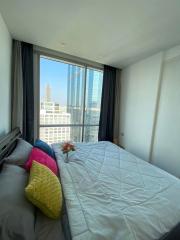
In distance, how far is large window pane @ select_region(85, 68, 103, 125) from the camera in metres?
3.71

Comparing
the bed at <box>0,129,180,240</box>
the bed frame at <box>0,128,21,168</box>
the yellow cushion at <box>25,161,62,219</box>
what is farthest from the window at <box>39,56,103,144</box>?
the yellow cushion at <box>25,161,62,219</box>

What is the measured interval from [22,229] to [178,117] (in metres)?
2.66

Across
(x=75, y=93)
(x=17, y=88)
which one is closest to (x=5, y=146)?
(x=17, y=88)

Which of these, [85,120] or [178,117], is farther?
[85,120]

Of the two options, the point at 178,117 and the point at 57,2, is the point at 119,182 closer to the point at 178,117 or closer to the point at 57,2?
the point at 178,117

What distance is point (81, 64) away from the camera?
3461mm

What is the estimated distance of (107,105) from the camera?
3783 millimetres

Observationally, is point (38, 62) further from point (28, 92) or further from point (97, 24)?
point (97, 24)

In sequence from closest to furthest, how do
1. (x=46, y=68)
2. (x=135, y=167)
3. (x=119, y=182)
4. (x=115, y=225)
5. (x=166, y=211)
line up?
(x=115, y=225) → (x=166, y=211) → (x=119, y=182) → (x=135, y=167) → (x=46, y=68)

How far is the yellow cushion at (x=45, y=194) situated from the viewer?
0.95 metres

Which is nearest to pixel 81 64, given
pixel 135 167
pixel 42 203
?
pixel 135 167

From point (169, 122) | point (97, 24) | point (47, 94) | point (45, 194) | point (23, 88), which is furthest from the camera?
point (47, 94)

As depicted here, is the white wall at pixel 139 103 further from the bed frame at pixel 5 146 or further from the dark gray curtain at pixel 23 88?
the bed frame at pixel 5 146

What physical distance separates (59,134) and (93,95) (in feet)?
4.65
